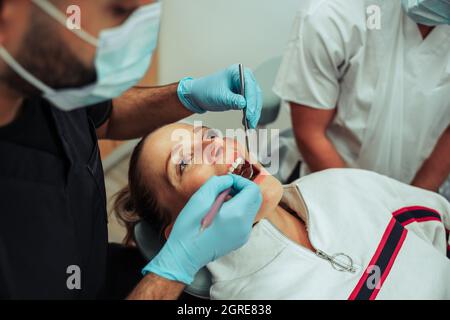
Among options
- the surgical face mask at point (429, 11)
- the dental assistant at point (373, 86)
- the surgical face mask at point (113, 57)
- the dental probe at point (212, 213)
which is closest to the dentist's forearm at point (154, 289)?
the dental probe at point (212, 213)

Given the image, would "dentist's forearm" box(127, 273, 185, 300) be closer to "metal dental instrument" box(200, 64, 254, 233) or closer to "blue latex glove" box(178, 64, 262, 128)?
"metal dental instrument" box(200, 64, 254, 233)

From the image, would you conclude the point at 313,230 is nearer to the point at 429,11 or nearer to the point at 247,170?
the point at 247,170

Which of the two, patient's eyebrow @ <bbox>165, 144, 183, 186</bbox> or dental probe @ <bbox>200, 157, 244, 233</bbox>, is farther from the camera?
patient's eyebrow @ <bbox>165, 144, 183, 186</bbox>

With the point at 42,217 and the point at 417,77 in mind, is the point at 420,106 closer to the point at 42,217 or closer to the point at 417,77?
the point at 417,77

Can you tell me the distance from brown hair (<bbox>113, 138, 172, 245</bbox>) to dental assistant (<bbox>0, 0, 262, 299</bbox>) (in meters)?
0.14

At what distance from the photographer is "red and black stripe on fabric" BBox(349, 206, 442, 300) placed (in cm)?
102

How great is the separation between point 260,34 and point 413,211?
0.95 meters

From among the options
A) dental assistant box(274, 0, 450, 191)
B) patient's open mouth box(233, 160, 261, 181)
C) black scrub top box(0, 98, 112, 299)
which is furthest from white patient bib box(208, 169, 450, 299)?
black scrub top box(0, 98, 112, 299)

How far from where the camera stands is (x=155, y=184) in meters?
1.13

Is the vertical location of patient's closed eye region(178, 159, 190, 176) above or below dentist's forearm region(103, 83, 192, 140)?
below

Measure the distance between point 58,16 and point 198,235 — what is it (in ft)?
1.62

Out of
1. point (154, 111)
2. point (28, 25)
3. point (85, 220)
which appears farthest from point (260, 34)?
point (28, 25)

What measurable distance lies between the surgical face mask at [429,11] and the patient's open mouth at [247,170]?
58cm

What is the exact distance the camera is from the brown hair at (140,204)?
1.15m
